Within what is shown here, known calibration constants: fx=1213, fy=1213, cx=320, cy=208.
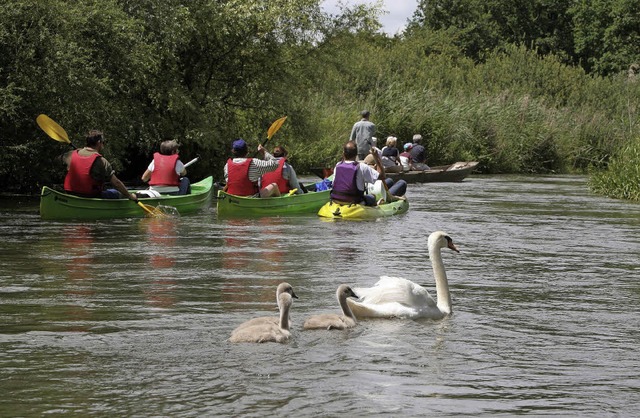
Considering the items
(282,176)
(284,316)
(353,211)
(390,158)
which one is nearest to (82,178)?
(282,176)

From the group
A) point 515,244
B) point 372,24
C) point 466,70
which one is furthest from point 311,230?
point 466,70

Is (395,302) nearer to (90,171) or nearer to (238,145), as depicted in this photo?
(90,171)

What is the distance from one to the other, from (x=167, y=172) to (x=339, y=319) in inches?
447

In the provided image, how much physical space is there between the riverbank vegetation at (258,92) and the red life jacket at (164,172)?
10.6ft

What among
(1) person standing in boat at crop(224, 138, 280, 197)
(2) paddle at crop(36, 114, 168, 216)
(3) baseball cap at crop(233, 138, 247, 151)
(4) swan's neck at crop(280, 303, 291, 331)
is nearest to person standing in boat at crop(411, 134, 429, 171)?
(1) person standing in boat at crop(224, 138, 280, 197)

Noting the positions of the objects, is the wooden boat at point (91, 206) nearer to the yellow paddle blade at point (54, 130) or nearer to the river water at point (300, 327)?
the river water at point (300, 327)

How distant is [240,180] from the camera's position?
19578mm

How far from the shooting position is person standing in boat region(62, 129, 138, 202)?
59.0 ft

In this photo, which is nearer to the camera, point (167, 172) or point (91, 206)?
point (91, 206)

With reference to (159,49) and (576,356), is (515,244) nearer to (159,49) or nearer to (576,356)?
(576,356)

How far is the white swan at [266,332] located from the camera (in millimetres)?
8516

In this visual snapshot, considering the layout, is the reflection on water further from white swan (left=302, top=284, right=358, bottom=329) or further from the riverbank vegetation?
the riverbank vegetation

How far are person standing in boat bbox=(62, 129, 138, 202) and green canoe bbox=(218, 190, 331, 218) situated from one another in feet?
4.82

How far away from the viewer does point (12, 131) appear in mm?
23141
